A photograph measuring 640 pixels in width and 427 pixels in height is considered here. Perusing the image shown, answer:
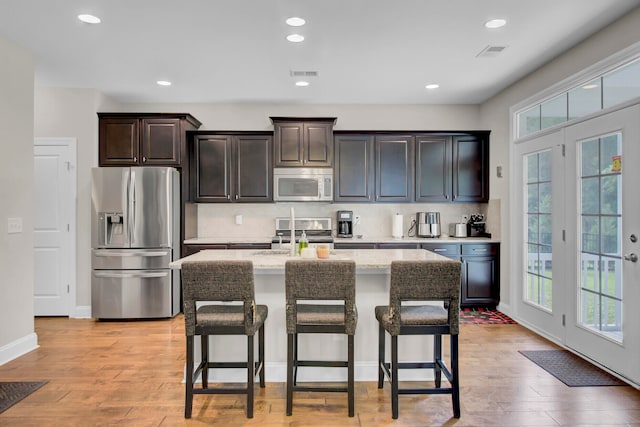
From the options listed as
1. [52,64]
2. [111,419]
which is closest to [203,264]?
[111,419]

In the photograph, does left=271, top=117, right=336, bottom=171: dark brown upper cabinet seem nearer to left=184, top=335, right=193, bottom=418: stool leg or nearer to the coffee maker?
the coffee maker

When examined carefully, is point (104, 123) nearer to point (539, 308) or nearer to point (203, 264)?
point (203, 264)

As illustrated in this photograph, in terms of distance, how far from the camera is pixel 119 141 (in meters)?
4.90

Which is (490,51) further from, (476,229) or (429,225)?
(476,229)

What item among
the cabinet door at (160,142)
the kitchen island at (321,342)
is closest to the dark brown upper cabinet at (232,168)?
the cabinet door at (160,142)

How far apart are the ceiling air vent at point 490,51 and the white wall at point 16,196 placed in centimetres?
423

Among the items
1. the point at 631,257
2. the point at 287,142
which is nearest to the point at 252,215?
the point at 287,142

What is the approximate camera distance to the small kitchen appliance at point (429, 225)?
535 cm

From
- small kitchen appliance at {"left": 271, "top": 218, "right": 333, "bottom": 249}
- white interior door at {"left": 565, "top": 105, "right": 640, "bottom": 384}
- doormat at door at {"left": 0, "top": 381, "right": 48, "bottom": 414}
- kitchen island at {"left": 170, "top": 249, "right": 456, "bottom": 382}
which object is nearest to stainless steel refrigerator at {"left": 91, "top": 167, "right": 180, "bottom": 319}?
small kitchen appliance at {"left": 271, "top": 218, "right": 333, "bottom": 249}

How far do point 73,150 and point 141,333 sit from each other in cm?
238

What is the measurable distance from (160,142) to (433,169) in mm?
3515

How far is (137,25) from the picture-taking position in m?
3.16

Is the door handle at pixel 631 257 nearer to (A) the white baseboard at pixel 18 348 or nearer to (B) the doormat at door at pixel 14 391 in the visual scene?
(B) the doormat at door at pixel 14 391

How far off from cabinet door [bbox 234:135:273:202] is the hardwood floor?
2.22 meters
